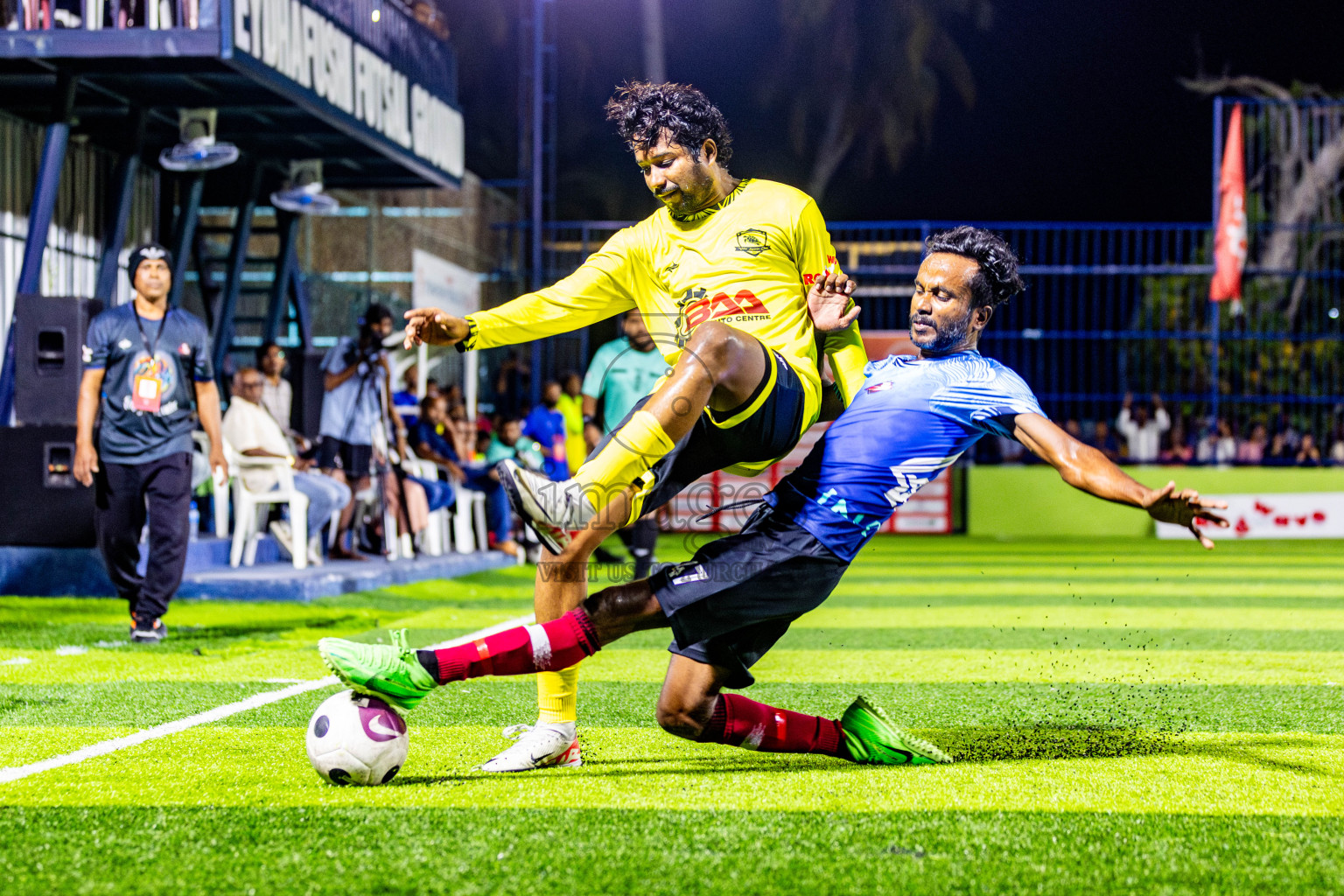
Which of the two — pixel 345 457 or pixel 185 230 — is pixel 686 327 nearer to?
pixel 345 457

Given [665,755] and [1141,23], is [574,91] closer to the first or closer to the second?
[1141,23]

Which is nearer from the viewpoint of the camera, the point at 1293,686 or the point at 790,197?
the point at 790,197

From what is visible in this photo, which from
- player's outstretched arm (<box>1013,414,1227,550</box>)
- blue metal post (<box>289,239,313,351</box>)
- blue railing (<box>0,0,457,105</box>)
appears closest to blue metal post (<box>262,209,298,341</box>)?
blue metal post (<box>289,239,313,351</box>)

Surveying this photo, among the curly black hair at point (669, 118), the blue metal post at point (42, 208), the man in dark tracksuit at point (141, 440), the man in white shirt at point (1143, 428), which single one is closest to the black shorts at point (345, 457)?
the blue metal post at point (42, 208)

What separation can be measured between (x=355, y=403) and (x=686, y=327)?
7.01 metres

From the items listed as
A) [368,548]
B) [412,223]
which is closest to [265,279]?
[412,223]

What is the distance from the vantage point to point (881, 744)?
4172 mm

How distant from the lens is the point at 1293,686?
607 centimetres

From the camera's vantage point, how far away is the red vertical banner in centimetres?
1933

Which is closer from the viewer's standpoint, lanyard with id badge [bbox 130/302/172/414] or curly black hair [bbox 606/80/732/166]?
curly black hair [bbox 606/80/732/166]

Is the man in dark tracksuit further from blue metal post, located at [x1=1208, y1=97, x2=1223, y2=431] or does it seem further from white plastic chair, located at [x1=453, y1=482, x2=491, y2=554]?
blue metal post, located at [x1=1208, y1=97, x2=1223, y2=431]

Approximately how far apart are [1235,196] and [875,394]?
17.6m

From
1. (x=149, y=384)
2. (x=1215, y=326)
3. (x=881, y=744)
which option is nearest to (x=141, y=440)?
(x=149, y=384)

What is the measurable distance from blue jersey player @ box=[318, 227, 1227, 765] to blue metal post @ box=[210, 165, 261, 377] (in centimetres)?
1058
